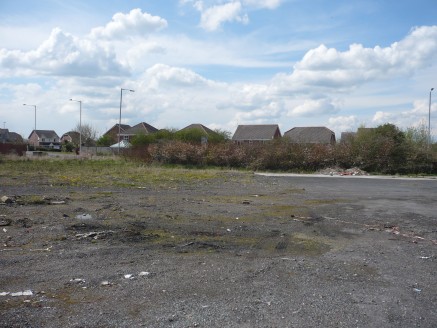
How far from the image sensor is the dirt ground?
15.8ft

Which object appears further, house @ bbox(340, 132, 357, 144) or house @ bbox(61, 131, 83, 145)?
house @ bbox(61, 131, 83, 145)

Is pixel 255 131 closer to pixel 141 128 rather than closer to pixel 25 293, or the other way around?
pixel 141 128

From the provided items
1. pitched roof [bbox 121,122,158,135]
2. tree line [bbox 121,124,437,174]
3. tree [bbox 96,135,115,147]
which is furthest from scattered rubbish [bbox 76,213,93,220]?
pitched roof [bbox 121,122,158,135]

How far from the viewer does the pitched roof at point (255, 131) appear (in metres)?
75.2

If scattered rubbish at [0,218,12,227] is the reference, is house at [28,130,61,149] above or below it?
above

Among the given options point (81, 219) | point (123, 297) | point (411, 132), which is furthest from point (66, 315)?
point (411, 132)

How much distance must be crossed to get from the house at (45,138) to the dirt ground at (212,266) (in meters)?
114

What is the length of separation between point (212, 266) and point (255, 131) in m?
71.0

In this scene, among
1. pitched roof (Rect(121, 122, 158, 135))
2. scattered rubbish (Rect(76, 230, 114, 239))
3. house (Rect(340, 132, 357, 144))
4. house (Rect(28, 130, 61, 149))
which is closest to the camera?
scattered rubbish (Rect(76, 230, 114, 239))

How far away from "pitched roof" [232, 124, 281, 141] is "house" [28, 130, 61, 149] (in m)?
62.5

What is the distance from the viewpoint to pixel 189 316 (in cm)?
472

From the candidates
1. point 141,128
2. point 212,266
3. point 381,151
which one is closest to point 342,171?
point 381,151

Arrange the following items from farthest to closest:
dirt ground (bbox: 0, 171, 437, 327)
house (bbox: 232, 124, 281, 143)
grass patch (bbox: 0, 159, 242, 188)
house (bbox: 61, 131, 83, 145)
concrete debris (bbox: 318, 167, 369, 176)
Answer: house (bbox: 61, 131, 83, 145) < house (bbox: 232, 124, 281, 143) < concrete debris (bbox: 318, 167, 369, 176) < grass patch (bbox: 0, 159, 242, 188) < dirt ground (bbox: 0, 171, 437, 327)

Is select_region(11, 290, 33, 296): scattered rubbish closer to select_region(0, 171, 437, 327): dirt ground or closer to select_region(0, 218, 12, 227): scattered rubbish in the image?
select_region(0, 171, 437, 327): dirt ground
